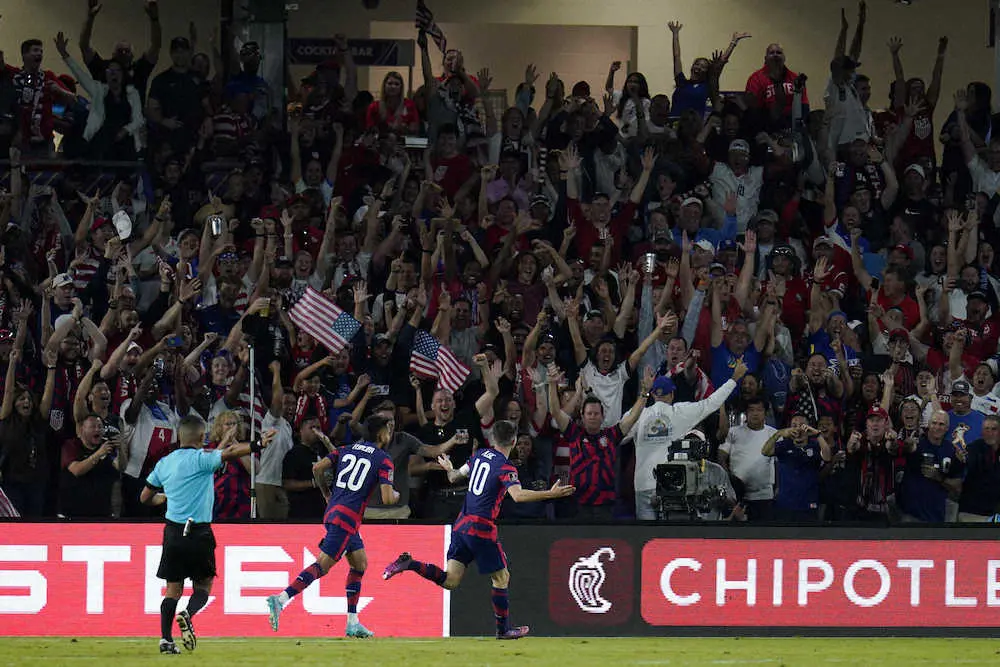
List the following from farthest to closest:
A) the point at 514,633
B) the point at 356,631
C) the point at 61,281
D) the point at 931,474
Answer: the point at 61,281 < the point at 931,474 < the point at 514,633 < the point at 356,631

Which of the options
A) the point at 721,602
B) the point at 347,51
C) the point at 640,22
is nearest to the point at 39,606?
the point at 721,602

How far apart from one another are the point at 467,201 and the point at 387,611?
6.23 m

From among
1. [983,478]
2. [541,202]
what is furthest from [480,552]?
[541,202]

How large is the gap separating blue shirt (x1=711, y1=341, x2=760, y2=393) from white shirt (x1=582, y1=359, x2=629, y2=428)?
102 centimetres

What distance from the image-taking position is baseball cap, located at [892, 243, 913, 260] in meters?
20.2

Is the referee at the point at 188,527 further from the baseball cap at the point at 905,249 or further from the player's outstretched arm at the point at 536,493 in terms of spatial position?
the baseball cap at the point at 905,249

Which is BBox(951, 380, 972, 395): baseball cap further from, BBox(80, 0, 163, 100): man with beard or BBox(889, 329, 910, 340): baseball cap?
BBox(80, 0, 163, 100): man with beard

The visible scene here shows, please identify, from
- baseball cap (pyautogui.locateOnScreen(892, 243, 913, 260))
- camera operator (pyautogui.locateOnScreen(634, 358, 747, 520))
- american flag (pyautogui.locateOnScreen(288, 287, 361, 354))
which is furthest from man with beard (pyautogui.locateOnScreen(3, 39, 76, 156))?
baseball cap (pyautogui.locateOnScreen(892, 243, 913, 260))

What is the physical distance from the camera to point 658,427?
56.0 feet

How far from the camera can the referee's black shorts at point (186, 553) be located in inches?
536

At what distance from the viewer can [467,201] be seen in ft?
68.2

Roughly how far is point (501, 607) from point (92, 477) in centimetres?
421

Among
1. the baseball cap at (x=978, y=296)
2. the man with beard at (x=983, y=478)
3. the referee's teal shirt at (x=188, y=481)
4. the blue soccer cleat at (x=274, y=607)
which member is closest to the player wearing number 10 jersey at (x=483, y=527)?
the blue soccer cleat at (x=274, y=607)

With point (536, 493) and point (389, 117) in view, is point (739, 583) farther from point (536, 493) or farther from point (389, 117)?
point (389, 117)
